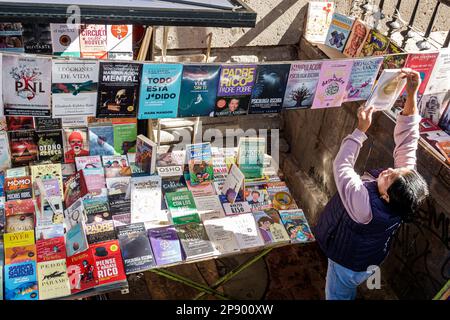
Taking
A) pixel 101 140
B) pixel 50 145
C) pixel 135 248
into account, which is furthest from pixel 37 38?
pixel 135 248

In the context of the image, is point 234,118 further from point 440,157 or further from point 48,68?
point 48,68

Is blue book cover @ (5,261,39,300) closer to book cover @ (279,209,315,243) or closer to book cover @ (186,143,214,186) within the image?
book cover @ (186,143,214,186)

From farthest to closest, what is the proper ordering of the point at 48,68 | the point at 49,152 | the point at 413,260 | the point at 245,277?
1. the point at 245,277
2. the point at 49,152
3. the point at 413,260
4. the point at 48,68

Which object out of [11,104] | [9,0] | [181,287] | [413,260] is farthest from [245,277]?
[9,0]

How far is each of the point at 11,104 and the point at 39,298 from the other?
5.22 ft

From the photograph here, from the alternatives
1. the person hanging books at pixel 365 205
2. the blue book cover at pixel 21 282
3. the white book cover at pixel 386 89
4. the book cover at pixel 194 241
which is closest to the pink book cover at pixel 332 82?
the white book cover at pixel 386 89

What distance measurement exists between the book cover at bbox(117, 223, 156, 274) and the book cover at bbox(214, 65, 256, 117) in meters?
1.35

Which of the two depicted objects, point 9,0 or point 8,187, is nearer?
point 9,0

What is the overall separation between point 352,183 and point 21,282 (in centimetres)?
279

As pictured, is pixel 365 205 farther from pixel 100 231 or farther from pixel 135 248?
pixel 100 231

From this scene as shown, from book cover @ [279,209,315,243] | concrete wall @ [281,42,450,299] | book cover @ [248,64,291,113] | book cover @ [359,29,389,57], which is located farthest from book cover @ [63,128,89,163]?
book cover @ [359,29,389,57]

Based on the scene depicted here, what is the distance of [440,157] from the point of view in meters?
4.54

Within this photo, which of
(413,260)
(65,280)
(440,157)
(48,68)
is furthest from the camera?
(413,260)

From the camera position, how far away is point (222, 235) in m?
4.65
